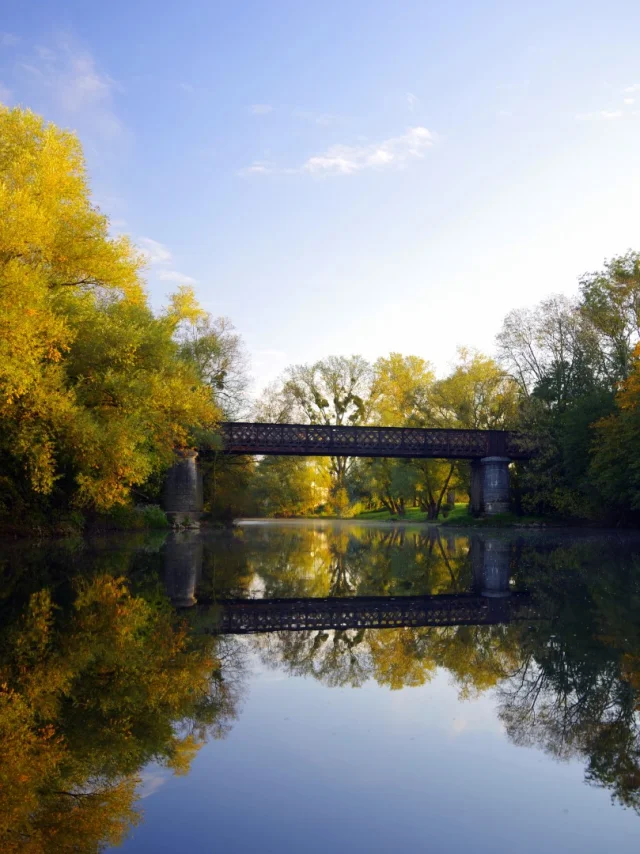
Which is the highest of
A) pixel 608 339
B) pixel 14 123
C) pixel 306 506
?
pixel 14 123

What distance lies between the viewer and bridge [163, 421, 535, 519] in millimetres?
46781

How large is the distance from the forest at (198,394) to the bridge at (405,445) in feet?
4.99

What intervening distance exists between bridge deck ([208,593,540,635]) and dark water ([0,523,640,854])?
6 cm

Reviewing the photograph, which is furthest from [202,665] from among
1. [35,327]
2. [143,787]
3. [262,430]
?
[262,430]

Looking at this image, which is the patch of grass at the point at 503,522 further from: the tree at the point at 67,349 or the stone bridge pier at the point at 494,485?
the tree at the point at 67,349

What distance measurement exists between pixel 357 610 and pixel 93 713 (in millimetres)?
6098

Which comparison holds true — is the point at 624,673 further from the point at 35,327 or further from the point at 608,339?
the point at 608,339

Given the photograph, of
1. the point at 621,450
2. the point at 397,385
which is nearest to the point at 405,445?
the point at 397,385

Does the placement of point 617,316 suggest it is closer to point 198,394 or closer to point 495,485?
point 495,485

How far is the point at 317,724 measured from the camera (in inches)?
208

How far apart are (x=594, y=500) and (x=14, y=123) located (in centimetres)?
3279

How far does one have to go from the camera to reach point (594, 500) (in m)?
40.3

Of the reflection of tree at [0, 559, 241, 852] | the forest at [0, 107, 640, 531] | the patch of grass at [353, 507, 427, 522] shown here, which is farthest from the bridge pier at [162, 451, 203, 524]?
the reflection of tree at [0, 559, 241, 852]

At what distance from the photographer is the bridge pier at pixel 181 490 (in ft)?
134
